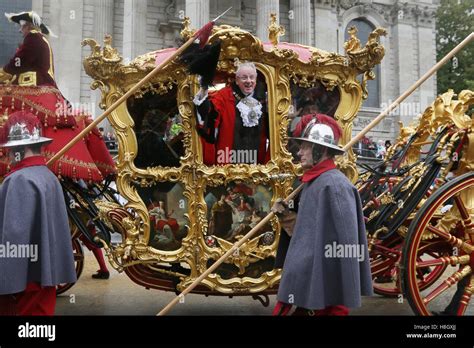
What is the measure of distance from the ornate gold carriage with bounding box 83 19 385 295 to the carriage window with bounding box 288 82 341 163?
3cm

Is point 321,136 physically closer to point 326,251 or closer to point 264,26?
point 326,251

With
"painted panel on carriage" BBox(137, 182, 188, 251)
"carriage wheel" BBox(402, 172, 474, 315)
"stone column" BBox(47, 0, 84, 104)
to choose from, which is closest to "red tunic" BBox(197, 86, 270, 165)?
"painted panel on carriage" BBox(137, 182, 188, 251)

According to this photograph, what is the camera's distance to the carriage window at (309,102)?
15.8 ft

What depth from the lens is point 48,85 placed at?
5289 mm

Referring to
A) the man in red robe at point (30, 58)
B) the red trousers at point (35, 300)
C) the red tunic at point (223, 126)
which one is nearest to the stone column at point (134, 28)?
the man in red robe at point (30, 58)

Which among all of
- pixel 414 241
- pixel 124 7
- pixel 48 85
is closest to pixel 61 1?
pixel 124 7

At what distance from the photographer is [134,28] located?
20.6 meters

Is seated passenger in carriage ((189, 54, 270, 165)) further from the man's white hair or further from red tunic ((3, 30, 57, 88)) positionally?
red tunic ((3, 30, 57, 88))

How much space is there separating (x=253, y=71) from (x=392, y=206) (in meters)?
1.87

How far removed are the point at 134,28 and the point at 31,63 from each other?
16.1 metres

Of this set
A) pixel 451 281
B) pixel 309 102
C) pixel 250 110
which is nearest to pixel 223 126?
pixel 250 110

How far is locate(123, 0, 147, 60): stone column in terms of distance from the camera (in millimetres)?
20516

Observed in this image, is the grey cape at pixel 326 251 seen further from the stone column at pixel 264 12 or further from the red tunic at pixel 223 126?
the stone column at pixel 264 12

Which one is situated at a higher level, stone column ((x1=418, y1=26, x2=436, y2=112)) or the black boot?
stone column ((x1=418, y1=26, x2=436, y2=112))
